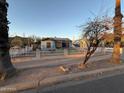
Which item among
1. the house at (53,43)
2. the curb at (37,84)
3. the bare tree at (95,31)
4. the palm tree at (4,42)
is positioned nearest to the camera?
the curb at (37,84)

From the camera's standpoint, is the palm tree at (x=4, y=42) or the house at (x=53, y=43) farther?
the house at (x=53, y=43)

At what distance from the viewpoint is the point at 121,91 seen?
7.13 meters

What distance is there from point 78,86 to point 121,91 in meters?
1.67

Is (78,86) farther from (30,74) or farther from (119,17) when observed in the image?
(119,17)

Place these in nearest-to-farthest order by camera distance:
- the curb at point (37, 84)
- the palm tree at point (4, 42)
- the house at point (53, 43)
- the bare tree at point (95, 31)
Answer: the curb at point (37, 84) < the palm tree at point (4, 42) < the bare tree at point (95, 31) < the house at point (53, 43)

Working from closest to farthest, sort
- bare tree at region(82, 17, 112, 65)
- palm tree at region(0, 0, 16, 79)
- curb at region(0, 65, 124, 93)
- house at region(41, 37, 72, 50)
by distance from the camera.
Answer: curb at region(0, 65, 124, 93) < palm tree at region(0, 0, 16, 79) < bare tree at region(82, 17, 112, 65) < house at region(41, 37, 72, 50)

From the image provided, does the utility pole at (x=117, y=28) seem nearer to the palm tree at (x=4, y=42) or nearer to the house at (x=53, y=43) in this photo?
the palm tree at (x=4, y=42)

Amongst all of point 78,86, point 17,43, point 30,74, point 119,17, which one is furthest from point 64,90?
point 17,43

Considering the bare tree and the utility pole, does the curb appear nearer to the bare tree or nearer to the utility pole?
the bare tree

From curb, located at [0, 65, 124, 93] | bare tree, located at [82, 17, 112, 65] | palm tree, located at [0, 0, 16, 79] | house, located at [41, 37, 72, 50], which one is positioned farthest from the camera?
house, located at [41, 37, 72, 50]

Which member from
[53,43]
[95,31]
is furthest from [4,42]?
[53,43]

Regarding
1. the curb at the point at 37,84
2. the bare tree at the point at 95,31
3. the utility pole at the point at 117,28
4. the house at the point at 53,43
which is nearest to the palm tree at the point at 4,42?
the curb at the point at 37,84

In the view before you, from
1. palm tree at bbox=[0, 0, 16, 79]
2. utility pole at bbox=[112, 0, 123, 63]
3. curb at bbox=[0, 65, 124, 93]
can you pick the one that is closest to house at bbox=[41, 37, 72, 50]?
utility pole at bbox=[112, 0, 123, 63]

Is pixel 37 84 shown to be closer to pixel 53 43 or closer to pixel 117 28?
pixel 117 28
